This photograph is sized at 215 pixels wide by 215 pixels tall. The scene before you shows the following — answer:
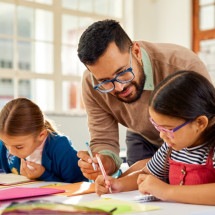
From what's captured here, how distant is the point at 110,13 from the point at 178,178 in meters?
5.25

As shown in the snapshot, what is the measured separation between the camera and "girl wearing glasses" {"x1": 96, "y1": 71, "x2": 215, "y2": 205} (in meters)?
1.21

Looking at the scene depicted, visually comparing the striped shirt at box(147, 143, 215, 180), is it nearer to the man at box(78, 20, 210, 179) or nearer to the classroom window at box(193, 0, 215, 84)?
the man at box(78, 20, 210, 179)

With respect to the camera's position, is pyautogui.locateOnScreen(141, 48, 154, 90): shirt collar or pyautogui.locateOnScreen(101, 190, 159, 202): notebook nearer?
pyautogui.locateOnScreen(101, 190, 159, 202): notebook

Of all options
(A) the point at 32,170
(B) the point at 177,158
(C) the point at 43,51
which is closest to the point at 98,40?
(B) the point at 177,158

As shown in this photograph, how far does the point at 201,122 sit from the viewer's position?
49.6 inches

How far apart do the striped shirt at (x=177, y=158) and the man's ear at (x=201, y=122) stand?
0.28 ft

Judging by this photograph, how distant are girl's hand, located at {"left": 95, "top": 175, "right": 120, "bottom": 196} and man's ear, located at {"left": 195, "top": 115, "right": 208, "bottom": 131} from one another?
1.11 ft

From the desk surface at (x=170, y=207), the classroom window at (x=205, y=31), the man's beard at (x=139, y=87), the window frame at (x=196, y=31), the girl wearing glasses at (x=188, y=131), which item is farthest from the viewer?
the window frame at (x=196, y=31)

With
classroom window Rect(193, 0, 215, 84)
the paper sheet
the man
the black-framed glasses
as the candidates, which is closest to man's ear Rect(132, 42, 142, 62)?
the man

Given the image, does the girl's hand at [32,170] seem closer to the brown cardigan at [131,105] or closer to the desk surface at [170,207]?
the brown cardigan at [131,105]

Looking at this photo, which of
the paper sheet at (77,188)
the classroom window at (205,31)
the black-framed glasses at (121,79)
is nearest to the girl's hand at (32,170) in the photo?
the paper sheet at (77,188)

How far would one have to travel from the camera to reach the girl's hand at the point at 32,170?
183 cm

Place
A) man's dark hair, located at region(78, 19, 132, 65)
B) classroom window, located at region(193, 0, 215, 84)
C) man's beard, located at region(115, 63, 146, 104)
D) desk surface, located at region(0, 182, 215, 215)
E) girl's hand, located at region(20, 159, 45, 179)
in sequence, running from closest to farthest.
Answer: desk surface, located at region(0, 182, 215, 215)
man's dark hair, located at region(78, 19, 132, 65)
man's beard, located at region(115, 63, 146, 104)
girl's hand, located at region(20, 159, 45, 179)
classroom window, located at region(193, 0, 215, 84)

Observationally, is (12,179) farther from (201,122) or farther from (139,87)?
(201,122)
